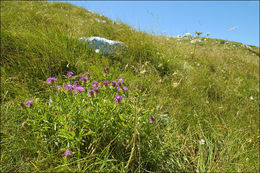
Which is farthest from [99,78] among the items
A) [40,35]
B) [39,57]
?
[40,35]

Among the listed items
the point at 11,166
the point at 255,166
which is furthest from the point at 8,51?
the point at 255,166

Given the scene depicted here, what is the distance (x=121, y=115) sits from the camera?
1.48m

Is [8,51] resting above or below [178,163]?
above

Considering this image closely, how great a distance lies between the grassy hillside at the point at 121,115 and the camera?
147cm

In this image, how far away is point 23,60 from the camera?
2852 millimetres

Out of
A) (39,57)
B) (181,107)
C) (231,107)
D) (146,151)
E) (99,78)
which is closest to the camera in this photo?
(146,151)

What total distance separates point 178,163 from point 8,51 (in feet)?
10.7

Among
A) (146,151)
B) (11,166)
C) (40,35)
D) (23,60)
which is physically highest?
(40,35)

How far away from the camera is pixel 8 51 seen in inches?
119

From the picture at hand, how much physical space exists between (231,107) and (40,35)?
3.69 metres

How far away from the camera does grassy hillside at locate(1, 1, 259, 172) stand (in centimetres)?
147

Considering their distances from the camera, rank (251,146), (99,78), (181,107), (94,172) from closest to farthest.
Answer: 1. (94,172)
2. (251,146)
3. (181,107)
4. (99,78)

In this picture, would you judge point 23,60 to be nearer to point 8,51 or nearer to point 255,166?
point 8,51

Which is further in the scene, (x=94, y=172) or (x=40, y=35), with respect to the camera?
(x=40, y=35)
